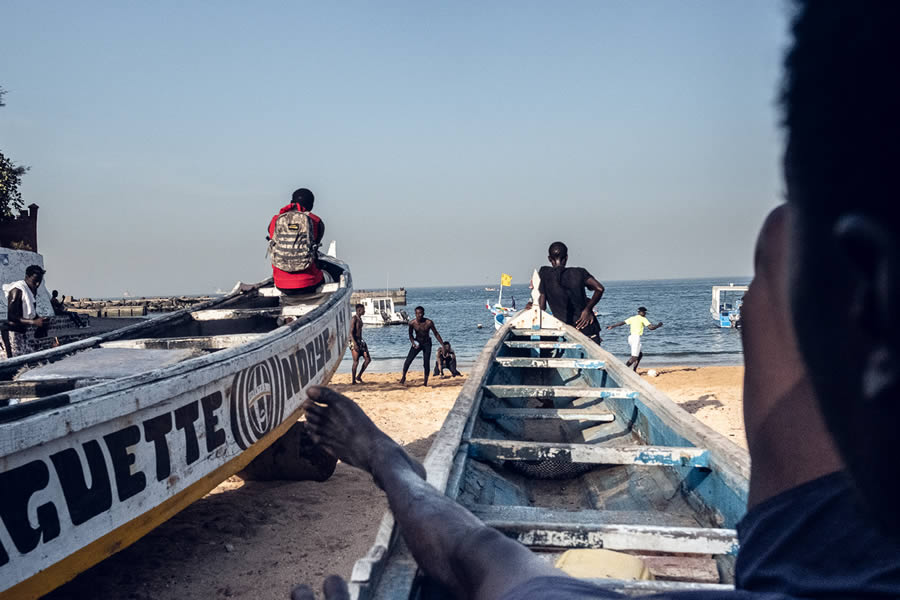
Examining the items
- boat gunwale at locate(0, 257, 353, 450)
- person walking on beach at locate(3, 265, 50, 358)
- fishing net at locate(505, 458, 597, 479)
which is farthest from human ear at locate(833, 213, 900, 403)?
person walking on beach at locate(3, 265, 50, 358)

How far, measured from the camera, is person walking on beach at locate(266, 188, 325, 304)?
7762 millimetres

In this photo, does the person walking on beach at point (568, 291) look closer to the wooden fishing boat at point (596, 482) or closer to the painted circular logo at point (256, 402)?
the wooden fishing boat at point (596, 482)

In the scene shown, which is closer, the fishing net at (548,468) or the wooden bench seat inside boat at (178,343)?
the fishing net at (548,468)

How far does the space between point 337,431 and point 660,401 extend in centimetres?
265

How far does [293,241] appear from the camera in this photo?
7.85 metres

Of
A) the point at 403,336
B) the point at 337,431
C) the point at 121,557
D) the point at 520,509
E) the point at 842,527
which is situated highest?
the point at 842,527

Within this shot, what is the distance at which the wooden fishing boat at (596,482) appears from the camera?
2.36 meters

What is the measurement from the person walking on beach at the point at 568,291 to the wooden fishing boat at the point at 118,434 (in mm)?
3983

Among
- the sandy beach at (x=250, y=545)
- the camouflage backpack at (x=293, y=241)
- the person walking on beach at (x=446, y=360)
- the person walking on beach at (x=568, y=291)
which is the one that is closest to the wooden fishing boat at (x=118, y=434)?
the sandy beach at (x=250, y=545)

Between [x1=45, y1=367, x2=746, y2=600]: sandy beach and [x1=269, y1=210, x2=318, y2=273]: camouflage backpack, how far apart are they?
2.71 metres

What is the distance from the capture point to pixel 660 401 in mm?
4480

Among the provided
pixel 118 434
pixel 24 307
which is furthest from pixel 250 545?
pixel 24 307

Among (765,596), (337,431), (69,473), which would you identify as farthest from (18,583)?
(765,596)

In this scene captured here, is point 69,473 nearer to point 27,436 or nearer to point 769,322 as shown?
point 27,436
